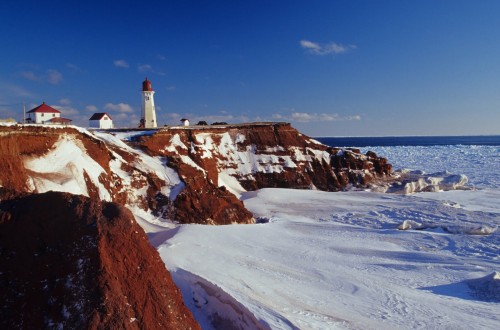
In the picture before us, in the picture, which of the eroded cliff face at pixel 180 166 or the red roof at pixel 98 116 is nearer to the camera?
the eroded cliff face at pixel 180 166

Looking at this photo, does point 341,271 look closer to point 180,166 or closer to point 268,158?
→ point 180,166

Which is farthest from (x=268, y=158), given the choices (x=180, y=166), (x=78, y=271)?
(x=78, y=271)

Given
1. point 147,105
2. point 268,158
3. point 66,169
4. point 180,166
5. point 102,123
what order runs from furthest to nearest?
point 147,105, point 102,123, point 268,158, point 180,166, point 66,169

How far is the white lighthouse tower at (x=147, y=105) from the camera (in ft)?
145

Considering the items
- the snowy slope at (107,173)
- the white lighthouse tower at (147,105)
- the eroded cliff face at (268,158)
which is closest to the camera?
the snowy slope at (107,173)

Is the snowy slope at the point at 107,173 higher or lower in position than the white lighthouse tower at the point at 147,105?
lower

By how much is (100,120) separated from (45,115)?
4842 mm

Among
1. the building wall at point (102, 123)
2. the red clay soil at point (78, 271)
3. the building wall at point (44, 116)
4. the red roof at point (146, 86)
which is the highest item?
the red roof at point (146, 86)

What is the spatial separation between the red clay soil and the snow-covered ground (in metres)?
3.01

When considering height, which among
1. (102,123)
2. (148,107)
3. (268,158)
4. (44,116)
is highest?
(148,107)

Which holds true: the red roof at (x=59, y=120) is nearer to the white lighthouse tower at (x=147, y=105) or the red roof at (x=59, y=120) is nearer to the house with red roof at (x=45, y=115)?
the house with red roof at (x=45, y=115)

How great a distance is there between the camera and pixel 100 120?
39.4 meters

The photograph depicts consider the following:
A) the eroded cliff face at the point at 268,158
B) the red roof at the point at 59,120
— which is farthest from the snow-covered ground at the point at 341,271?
the red roof at the point at 59,120

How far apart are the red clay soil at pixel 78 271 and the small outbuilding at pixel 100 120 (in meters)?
33.6
